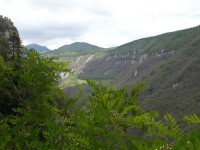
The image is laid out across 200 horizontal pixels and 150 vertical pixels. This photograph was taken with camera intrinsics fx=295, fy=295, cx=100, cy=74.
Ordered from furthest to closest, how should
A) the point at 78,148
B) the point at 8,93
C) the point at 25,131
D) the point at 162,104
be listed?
the point at 162,104
the point at 8,93
the point at 25,131
the point at 78,148

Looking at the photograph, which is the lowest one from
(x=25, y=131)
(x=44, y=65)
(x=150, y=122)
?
(x=25, y=131)

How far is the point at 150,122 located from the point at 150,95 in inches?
7257

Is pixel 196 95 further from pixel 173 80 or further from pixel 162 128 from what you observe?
pixel 162 128

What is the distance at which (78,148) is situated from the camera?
400 cm

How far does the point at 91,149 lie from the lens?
4.15 m

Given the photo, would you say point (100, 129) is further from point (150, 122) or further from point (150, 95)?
point (150, 95)

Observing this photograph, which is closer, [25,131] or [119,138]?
[119,138]

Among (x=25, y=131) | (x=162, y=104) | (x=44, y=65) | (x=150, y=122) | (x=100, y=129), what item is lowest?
(x=162, y=104)

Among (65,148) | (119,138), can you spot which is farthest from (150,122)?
(65,148)

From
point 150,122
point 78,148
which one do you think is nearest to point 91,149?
point 78,148

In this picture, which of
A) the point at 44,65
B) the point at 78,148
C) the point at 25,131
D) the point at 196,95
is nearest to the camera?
the point at 78,148

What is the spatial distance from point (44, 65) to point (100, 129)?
108 inches

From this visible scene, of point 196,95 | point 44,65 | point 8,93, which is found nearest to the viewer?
point 44,65

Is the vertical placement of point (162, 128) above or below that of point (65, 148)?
above
